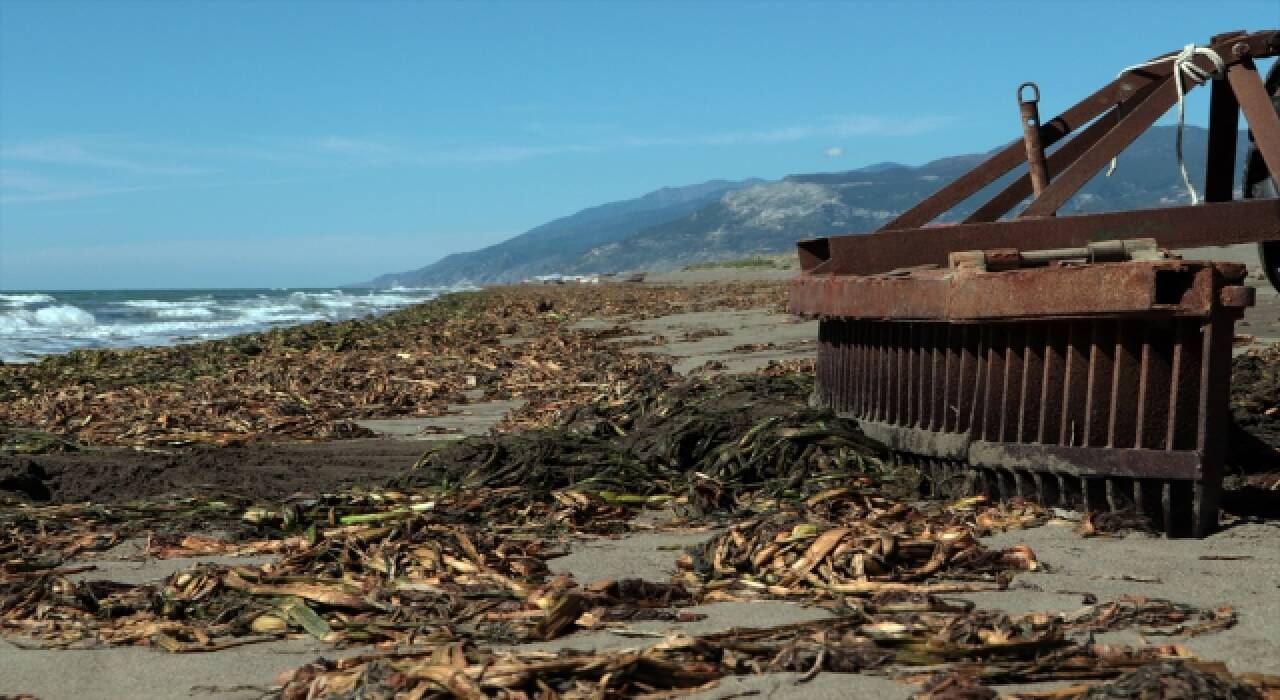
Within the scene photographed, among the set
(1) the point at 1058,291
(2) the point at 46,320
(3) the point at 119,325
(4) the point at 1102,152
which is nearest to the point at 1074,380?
(1) the point at 1058,291

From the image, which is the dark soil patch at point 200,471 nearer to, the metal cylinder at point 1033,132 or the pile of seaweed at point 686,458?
the pile of seaweed at point 686,458

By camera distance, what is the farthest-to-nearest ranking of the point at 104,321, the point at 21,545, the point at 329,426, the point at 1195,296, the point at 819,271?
the point at 104,321 < the point at 329,426 < the point at 819,271 < the point at 21,545 < the point at 1195,296

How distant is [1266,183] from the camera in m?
6.00

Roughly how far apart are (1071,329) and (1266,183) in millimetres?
2762

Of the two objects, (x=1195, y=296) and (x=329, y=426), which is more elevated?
(x=1195, y=296)

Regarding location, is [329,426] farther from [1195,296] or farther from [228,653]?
[1195,296]

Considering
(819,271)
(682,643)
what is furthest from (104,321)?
(682,643)

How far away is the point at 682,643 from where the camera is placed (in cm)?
265

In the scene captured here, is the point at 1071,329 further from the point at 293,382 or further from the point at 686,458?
the point at 293,382

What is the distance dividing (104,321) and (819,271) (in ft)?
118

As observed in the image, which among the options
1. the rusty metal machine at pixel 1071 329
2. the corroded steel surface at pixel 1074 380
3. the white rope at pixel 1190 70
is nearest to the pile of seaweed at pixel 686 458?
the rusty metal machine at pixel 1071 329

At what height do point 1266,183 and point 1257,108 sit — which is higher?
point 1257,108

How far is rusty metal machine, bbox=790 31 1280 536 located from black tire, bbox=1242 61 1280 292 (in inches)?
0.5

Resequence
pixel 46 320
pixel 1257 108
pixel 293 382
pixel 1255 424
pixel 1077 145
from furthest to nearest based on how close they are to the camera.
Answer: pixel 46 320 < pixel 293 382 < pixel 1077 145 < pixel 1255 424 < pixel 1257 108
